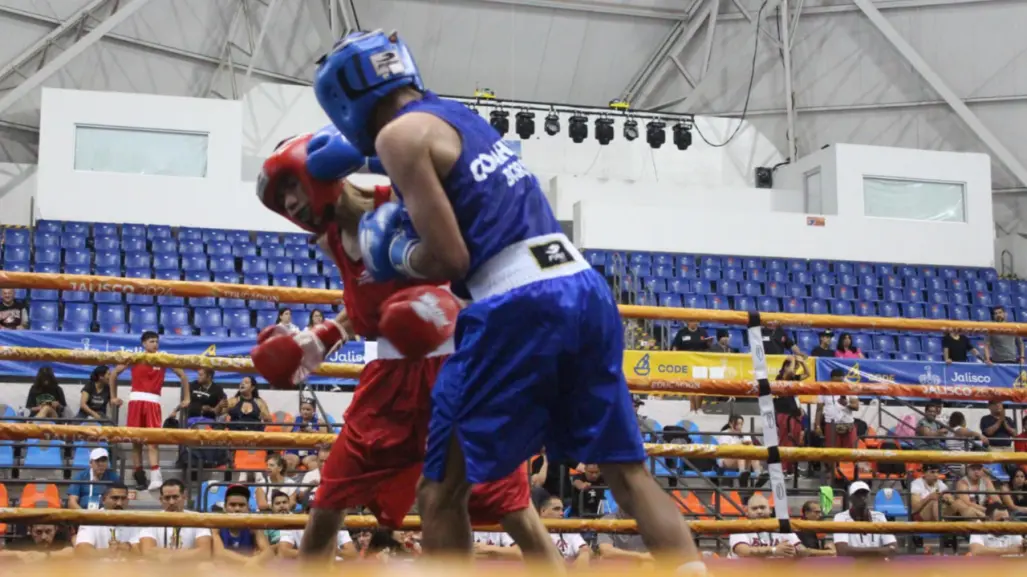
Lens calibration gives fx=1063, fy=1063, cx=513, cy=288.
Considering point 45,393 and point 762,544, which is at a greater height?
point 45,393

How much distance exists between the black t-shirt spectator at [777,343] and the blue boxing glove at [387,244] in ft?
31.0

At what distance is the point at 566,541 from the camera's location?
18.8ft

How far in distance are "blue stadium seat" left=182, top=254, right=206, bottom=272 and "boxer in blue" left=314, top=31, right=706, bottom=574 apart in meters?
11.4

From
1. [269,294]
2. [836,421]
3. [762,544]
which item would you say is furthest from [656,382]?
[836,421]

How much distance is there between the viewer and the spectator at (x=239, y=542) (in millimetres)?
4875

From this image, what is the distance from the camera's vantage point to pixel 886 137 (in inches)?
720


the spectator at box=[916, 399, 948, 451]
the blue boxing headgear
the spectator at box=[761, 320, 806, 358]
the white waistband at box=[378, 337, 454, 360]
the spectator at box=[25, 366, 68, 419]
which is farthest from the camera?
the spectator at box=[761, 320, 806, 358]

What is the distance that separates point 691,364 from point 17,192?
10168 mm

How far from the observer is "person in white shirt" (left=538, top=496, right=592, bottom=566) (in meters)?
5.25

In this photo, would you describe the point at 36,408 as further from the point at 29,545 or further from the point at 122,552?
the point at 122,552

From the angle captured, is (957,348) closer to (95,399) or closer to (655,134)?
(655,134)

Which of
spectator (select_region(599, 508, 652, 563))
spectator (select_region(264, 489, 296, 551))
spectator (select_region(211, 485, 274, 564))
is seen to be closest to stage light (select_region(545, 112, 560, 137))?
spectator (select_region(599, 508, 652, 563))

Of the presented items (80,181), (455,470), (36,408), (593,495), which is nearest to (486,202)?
(455,470)

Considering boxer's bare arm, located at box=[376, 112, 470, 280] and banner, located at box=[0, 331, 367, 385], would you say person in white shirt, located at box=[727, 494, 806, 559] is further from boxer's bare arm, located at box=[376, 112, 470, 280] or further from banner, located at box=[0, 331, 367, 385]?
banner, located at box=[0, 331, 367, 385]
